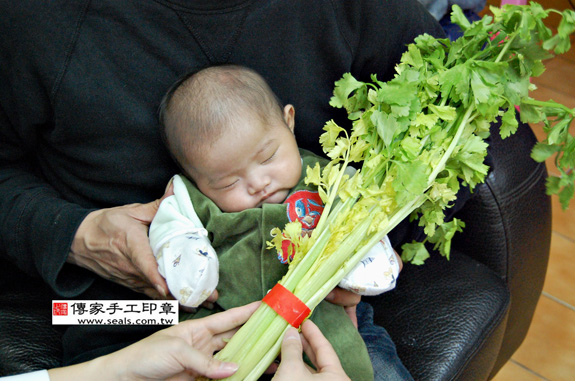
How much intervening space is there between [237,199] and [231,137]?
123mm

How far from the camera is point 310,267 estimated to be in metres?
0.94

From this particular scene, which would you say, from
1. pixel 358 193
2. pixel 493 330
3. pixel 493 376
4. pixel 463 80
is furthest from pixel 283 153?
pixel 493 376

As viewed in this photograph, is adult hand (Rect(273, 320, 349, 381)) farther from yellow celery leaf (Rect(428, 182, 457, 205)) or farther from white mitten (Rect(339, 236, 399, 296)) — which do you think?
yellow celery leaf (Rect(428, 182, 457, 205))

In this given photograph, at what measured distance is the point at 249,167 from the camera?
3.53 feet

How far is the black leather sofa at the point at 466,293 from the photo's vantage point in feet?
3.94

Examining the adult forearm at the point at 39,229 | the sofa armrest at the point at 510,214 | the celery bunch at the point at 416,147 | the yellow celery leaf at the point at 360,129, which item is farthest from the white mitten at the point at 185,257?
the sofa armrest at the point at 510,214

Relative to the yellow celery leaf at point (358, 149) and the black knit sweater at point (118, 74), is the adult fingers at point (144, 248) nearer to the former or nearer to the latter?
the black knit sweater at point (118, 74)

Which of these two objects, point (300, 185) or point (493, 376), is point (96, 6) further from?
point (493, 376)

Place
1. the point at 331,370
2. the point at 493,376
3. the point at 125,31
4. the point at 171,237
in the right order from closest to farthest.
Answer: the point at 331,370 → the point at 171,237 → the point at 125,31 → the point at 493,376

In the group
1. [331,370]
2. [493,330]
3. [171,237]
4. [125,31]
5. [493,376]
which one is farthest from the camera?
[493,376]

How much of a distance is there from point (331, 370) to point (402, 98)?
46cm

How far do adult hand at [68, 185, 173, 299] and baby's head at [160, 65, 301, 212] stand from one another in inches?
4.8

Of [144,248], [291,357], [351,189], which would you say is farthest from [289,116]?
[291,357]

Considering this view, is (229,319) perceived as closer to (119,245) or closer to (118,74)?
(119,245)
